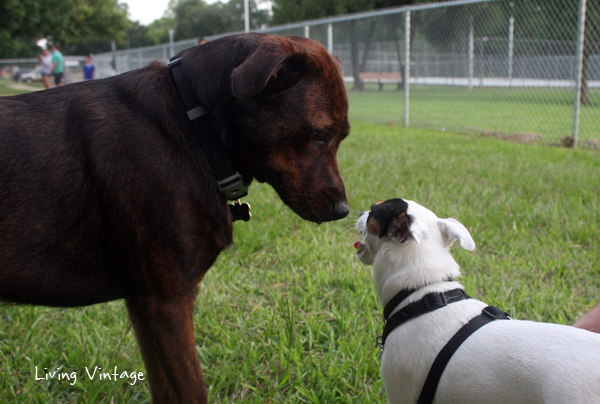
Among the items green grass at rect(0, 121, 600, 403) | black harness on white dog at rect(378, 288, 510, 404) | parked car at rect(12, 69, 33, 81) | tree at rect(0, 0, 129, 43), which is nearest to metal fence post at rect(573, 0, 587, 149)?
green grass at rect(0, 121, 600, 403)

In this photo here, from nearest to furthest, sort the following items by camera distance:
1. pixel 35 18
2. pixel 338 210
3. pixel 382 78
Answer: pixel 338 210 < pixel 382 78 < pixel 35 18

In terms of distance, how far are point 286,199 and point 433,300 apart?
2.52ft

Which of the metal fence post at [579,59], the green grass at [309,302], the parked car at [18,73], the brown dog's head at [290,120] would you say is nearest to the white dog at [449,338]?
the brown dog's head at [290,120]

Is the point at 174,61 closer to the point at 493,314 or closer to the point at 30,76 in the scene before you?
the point at 493,314

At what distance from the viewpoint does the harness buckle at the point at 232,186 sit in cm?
198

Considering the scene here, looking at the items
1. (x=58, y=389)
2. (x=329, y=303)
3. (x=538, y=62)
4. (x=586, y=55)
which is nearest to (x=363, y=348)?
(x=329, y=303)

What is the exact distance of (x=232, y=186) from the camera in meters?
2.00

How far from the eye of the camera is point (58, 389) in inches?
96.7

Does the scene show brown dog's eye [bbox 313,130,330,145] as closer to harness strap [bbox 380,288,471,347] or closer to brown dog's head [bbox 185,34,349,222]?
brown dog's head [bbox 185,34,349,222]

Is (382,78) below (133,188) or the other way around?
the other way around

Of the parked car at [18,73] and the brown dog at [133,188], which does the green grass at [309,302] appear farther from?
the parked car at [18,73]

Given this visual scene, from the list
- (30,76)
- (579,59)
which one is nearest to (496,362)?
(579,59)

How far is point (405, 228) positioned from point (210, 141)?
901 mm

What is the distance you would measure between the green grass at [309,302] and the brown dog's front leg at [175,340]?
47 centimetres
